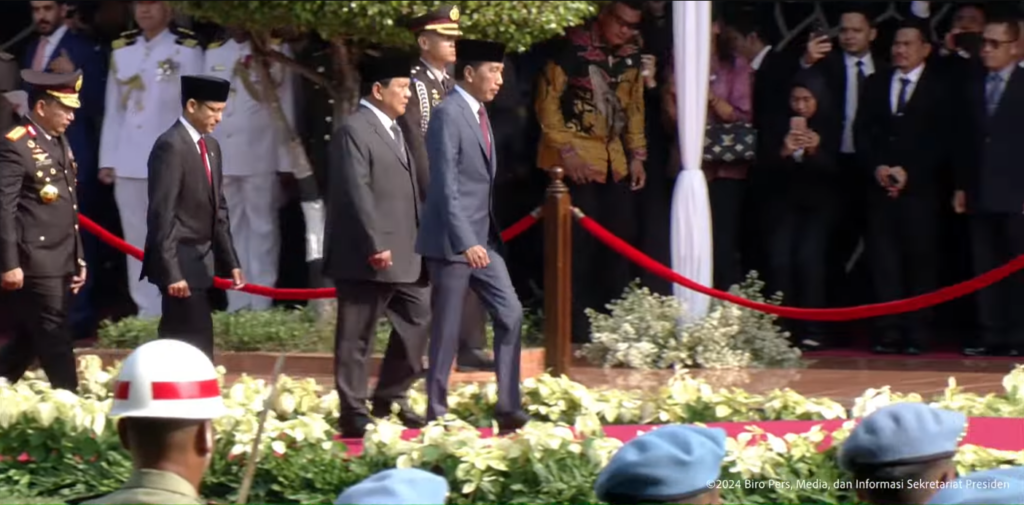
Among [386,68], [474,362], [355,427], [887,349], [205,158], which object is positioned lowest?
[887,349]

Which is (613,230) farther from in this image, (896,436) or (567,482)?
(896,436)

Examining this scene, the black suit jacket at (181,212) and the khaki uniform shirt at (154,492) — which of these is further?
the black suit jacket at (181,212)

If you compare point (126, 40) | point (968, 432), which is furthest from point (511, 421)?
point (126, 40)

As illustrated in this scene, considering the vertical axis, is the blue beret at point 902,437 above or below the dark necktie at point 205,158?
below

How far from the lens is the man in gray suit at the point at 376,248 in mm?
9047

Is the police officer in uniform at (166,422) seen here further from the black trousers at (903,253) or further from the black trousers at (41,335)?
the black trousers at (903,253)

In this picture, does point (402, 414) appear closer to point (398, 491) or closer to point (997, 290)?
point (997, 290)

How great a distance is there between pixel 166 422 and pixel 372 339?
456 cm

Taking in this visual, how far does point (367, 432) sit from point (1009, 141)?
5.27 metres

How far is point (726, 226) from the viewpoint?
12750 millimetres

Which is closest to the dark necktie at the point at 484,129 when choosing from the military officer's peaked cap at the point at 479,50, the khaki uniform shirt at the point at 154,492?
the military officer's peaked cap at the point at 479,50

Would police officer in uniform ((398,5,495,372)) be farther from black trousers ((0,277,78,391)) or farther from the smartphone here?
the smartphone

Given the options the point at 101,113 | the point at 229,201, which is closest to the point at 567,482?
the point at 229,201

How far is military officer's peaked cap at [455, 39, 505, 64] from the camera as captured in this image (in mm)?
9078
